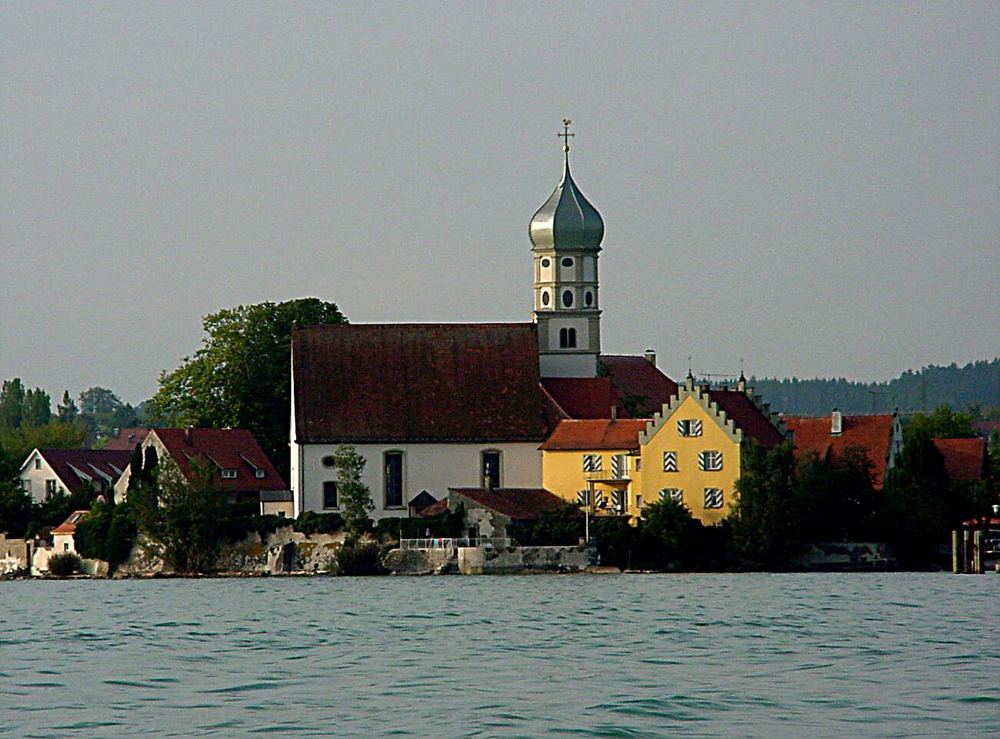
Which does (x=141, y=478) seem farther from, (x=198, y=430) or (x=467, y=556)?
(x=467, y=556)

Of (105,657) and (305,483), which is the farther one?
(305,483)

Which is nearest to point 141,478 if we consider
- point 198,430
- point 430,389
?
point 198,430

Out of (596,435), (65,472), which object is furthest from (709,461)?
(65,472)

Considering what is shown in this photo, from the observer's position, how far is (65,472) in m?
99.6

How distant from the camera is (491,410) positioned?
84.2 metres

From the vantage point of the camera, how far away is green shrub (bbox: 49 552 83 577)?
3120 inches

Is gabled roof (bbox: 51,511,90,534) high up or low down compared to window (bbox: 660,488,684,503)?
down

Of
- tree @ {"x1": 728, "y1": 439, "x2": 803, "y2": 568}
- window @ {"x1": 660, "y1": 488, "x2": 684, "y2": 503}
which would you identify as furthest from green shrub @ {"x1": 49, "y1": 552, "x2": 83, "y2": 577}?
tree @ {"x1": 728, "y1": 439, "x2": 803, "y2": 568}

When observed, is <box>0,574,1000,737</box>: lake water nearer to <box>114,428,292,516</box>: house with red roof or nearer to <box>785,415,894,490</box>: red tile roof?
<box>785,415,894,490</box>: red tile roof

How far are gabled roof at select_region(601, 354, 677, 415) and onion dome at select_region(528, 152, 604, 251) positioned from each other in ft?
18.1

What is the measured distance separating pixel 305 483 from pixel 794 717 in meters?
51.4

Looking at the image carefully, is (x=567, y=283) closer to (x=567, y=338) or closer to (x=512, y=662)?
(x=567, y=338)

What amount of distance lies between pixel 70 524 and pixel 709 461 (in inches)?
890

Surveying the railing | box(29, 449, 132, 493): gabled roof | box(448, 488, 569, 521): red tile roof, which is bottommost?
the railing
